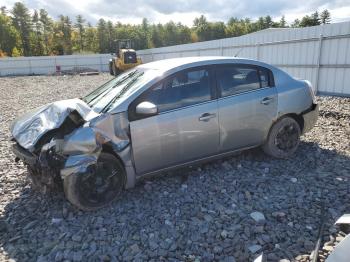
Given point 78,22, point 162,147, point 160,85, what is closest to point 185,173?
point 162,147

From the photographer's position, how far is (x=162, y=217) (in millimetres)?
3330

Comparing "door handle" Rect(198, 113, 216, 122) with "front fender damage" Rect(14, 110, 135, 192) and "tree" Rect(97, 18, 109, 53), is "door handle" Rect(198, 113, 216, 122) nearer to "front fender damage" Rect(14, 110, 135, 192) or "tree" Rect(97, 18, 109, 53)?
"front fender damage" Rect(14, 110, 135, 192)

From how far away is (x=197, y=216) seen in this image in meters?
3.32

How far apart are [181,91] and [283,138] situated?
6.46 feet

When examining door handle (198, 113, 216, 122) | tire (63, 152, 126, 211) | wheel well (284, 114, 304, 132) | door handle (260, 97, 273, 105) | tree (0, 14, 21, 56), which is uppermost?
tree (0, 14, 21, 56)

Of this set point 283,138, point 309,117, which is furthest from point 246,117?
point 309,117

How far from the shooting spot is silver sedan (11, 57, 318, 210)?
329cm

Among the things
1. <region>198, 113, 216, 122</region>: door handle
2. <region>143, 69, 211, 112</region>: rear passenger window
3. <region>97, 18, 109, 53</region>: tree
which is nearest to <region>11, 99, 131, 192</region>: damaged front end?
<region>143, 69, 211, 112</region>: rear passenger window

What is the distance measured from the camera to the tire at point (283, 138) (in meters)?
4.59

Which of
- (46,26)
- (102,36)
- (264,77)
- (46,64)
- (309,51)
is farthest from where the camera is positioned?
(102,36)

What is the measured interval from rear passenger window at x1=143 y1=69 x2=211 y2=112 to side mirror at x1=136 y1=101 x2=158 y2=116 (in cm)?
15

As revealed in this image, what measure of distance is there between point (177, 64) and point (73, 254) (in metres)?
2.58

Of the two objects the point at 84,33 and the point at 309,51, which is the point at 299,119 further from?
the point at 84,33

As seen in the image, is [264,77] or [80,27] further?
[80,27]
